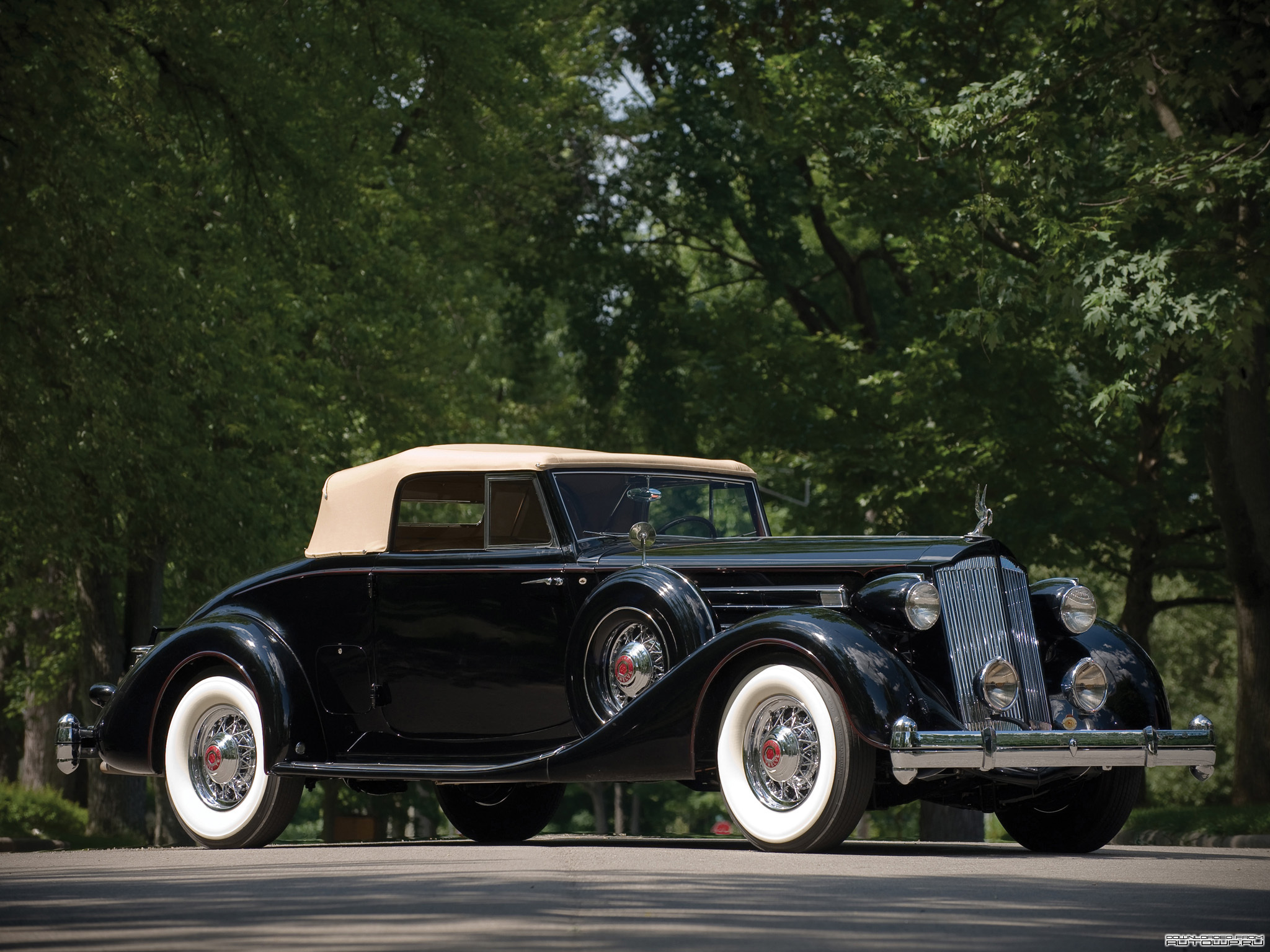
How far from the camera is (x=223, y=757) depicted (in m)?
9.72

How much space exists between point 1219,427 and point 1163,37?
489 centimetres

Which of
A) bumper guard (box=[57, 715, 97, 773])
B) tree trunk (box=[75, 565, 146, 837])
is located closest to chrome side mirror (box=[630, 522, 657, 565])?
bumper guard (box=[57, 715, 97, 773])

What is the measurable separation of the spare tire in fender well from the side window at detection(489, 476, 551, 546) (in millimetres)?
840

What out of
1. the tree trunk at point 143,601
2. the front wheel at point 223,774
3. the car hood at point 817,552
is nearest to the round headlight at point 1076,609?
the car hood at point 817,552

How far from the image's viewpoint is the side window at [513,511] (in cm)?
951

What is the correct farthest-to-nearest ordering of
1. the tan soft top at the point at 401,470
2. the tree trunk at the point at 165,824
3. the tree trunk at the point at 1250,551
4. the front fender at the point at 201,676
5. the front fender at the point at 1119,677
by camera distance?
the tree trunk at the point at 165,824, the tree trunk at the point at 1250,551, the tan soft top at the point at 401,470, the front fender at the point at 201,676, the front fender at the point at 1119,677

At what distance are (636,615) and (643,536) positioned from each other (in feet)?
1.41

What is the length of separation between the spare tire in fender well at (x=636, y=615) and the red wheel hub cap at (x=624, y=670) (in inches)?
4.7

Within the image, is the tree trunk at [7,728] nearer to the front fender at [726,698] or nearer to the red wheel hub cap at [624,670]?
the red wheel hub cap at [624,670]

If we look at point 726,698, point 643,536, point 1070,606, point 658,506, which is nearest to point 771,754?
point 726,698

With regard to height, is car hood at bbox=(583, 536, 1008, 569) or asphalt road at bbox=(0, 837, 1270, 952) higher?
car hood at bbox=(583, 536, 1008, 569)

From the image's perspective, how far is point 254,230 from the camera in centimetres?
1875

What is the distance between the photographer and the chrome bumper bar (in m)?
7.32

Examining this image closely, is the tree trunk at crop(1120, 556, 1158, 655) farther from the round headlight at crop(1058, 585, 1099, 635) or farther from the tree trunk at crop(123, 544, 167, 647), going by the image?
the round headlight at crop(1058, 585, 1099, 635)
